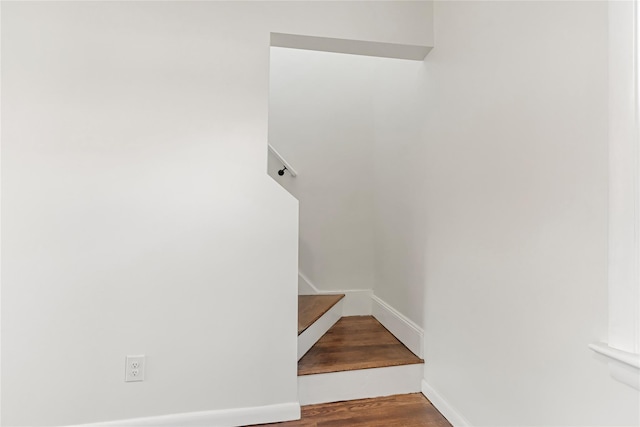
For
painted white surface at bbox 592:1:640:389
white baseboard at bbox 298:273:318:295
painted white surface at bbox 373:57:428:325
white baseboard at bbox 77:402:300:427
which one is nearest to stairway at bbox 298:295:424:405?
white baseboard at bbox 77:402:300:427

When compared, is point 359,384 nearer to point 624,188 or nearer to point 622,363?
point 622,363

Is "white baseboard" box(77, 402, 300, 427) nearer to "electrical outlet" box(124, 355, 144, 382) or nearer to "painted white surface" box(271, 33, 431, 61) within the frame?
"electrical outlet" box(124, 355, 144, 382)

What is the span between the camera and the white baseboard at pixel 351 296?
300cm

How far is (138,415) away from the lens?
1660 millimetres

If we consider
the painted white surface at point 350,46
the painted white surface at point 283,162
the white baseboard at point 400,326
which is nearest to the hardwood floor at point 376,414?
the white baseboard at point 400,326

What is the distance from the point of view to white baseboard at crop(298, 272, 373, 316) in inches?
118

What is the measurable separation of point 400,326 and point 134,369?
1602 mm

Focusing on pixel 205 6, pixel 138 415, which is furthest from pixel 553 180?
pixel 138 415

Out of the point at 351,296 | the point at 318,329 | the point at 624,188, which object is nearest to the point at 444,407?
the point at 318,329

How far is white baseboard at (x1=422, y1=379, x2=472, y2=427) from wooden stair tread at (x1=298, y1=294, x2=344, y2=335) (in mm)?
762

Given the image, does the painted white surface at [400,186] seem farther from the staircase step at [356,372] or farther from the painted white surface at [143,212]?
the painted white surface at [143,212]

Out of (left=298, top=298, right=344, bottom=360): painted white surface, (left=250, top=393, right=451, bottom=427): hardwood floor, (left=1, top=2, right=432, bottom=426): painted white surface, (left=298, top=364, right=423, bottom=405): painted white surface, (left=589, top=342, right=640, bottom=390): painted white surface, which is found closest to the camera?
(left=589, top=342, right=640, bottom=390): painted white surface

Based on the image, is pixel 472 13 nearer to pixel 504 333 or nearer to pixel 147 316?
pixel 504 333

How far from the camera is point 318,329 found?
241 centimetres
